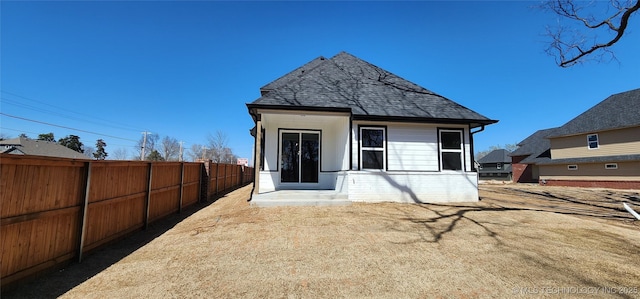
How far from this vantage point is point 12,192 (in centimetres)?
294

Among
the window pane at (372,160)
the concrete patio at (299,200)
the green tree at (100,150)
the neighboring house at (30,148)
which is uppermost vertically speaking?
the green tree at (100,150)

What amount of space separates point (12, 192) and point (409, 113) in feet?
31.1

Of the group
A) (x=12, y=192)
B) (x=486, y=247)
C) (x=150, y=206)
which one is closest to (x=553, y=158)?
(x=486, y=247)

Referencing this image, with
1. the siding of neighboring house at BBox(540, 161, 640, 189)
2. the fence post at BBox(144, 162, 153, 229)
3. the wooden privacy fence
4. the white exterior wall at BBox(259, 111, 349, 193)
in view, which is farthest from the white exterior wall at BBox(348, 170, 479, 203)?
the siding of neighboring house at BBox(540, 161, 640, 189)

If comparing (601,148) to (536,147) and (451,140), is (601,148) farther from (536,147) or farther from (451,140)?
(451,140)

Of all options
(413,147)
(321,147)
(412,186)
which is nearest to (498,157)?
(413,147)

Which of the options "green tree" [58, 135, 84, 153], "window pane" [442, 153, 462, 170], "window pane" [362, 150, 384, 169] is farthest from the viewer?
"green tree" [58, 135, 84, 153]

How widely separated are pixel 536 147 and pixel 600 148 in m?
9.81

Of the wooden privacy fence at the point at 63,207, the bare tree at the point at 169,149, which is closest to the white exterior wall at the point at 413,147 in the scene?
the wooden privacy fence at the point at 63,207

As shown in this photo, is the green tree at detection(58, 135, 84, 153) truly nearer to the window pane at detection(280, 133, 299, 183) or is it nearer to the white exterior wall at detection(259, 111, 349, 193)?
the white exterior wall at detection(259, 111, 349, 193)

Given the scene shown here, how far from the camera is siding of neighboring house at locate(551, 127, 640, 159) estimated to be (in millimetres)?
20005

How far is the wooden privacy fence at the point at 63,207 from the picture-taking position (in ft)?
9.59

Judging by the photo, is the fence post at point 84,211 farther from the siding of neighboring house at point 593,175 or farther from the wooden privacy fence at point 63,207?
the siding of neighboring house at point 593,175

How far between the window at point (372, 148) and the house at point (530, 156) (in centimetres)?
2751
